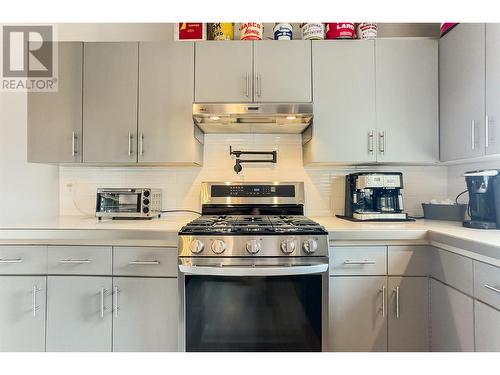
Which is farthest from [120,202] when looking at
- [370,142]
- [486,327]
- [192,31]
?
[486,327]

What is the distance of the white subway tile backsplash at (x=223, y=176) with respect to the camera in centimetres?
223

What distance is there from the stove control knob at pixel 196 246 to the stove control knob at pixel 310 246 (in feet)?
1.71

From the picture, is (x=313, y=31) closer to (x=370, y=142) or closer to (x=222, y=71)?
(x=222, y=71)

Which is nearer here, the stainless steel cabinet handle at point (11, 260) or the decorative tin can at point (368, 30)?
the stainless steel cabinet handle at point (11, 260)

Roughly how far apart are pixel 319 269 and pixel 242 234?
0.42 m

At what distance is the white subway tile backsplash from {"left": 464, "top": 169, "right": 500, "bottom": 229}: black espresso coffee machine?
0.61 m

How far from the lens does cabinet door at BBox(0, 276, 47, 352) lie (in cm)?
158

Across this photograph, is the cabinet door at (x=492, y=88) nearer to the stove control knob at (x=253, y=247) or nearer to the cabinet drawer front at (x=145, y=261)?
the stove control knob at (x=253, y=247)

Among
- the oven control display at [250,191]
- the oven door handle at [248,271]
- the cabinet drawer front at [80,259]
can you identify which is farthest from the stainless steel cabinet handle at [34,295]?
the oven control display at [250,191]

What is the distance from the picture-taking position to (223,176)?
2.22 m

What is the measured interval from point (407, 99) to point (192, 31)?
1.50 meters

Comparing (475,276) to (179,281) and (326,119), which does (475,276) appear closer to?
(326,119)

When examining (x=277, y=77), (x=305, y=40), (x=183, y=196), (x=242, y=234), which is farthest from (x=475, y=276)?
(x=183, y=196)

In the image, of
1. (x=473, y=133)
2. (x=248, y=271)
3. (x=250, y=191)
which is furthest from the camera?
(x=250, y=191)
